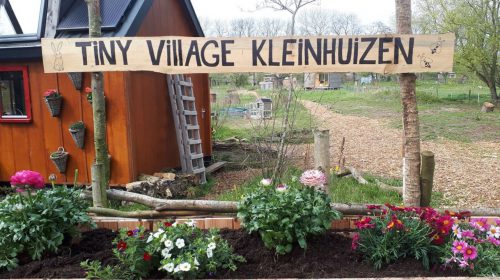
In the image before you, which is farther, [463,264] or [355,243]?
[355,243]

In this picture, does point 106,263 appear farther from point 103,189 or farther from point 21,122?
point 21,122

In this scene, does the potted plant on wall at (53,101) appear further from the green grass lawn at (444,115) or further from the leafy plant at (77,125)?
the green grass lawn at (444,115)

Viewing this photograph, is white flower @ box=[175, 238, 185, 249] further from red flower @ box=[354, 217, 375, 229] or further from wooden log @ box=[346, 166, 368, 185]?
wooden log @ box=[346, 166, 368, 185]

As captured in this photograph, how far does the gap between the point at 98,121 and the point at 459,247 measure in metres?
3.18

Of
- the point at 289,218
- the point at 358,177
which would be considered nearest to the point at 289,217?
the point at 289,218

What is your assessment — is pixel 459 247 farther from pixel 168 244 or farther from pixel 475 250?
pixel 168 244

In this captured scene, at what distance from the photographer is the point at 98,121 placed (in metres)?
4.06

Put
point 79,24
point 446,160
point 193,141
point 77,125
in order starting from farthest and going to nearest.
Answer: point 446,160 < point 193,141 < point 77,125 < point 79,24

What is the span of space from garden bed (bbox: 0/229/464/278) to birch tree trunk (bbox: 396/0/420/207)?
2.14ft

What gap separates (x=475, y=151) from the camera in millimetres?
10906

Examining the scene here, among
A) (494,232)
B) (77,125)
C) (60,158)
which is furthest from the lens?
(60,158)

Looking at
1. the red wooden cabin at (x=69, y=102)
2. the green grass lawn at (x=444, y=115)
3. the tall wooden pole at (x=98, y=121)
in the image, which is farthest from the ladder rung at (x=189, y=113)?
the tall wooden pole at (x=98, y=121)

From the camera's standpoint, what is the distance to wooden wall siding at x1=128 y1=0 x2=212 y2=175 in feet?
23.4

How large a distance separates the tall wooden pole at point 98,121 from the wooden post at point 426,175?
2.53 m
